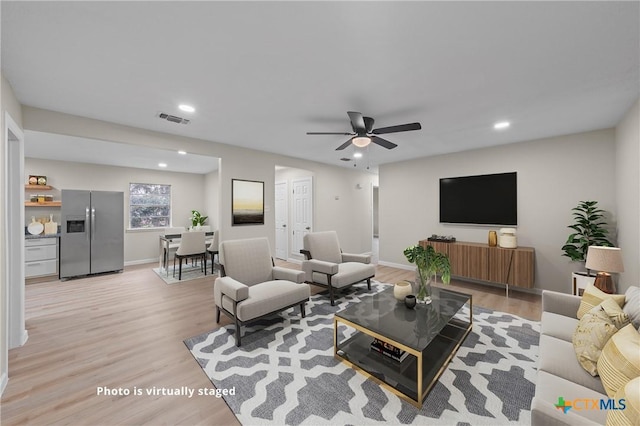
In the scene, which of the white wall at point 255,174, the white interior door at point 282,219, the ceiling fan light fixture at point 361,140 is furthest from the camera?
Answer: the white interior door at point 282,219

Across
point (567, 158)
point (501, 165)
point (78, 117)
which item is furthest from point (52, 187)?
point (567, 158)

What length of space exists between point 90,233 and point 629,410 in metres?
7.18

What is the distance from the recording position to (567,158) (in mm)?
3869

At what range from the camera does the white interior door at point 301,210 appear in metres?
6.30

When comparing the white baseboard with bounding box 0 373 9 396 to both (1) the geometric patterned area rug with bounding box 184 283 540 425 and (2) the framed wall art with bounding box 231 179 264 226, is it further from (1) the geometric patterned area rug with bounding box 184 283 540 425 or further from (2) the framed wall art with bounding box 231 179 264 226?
(2) the framed wall art with bounding box 231 179 264 226

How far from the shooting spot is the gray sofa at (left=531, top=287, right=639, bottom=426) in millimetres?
1068

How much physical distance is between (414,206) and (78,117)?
5810 millimetres

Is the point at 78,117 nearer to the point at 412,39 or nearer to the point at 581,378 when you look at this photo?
the point at 412,39

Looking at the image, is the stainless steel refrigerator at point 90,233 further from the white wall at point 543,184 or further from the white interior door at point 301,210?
the white wall at point 543,184

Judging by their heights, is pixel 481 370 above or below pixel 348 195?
below

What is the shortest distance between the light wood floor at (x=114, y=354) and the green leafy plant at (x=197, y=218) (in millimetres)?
2961

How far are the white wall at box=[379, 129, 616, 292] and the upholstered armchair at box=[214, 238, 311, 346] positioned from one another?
356 cm

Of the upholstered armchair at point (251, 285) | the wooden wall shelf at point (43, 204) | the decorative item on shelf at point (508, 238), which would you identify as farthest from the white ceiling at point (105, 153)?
the decorative item on shelf at point (508, 238)

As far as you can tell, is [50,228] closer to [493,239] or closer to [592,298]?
[592,298]
